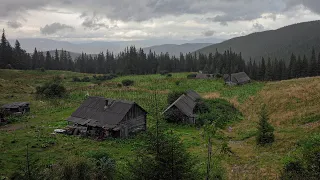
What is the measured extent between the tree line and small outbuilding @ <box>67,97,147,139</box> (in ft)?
269

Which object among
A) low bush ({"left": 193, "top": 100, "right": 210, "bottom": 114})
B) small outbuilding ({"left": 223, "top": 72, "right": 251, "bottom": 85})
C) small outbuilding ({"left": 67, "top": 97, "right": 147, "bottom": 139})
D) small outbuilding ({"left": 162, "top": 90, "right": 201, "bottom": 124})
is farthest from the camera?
small outbuilding ({"left": 223, "top": 72, "right": 251, "bottom": 85})

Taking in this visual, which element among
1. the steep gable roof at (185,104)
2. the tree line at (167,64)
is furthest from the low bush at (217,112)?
the tree line at (167,64)

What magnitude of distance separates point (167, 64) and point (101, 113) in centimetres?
9941

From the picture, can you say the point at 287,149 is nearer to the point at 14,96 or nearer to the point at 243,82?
the point at 14,96

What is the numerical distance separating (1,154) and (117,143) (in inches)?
456

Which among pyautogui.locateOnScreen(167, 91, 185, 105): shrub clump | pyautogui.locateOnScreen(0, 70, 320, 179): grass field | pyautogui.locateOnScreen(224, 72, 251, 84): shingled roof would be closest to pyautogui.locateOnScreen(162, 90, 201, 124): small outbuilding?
pyautogui.locateOnScreen(0, 70, 320, 179): grass field

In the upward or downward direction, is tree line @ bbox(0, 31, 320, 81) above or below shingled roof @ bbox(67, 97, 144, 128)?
above

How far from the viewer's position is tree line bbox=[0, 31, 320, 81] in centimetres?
10150

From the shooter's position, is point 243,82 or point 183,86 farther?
point 243,82

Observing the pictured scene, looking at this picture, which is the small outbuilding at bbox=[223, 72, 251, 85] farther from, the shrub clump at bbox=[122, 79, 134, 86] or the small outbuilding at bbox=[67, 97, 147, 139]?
the small outbuilding at bbox=[67, 97, 147, 139]

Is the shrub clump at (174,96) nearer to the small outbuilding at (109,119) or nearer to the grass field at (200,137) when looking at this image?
the grass field at (200,137)

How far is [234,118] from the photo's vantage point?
42875 millimetres

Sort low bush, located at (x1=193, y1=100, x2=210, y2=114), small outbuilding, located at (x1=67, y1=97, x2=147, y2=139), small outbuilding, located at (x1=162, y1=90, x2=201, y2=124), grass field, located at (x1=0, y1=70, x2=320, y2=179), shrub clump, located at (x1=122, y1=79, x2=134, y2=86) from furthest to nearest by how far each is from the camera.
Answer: shrub clump, located at (x1=122, y1=79, x2=134, y2=86) < low bush, located at (x1=193, y1=100, x2=210, y2=114) < small outbuilding, located at (x1=162, y1=90, x2=201, y2=124) < small outbuilding, located at (x1=67, y1=97, x2=147, y2=139) < grass field, located at (x1=0, y1=70, x2=320, y2=179)

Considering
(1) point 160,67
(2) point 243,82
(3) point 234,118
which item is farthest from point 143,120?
(1) point 160,67
